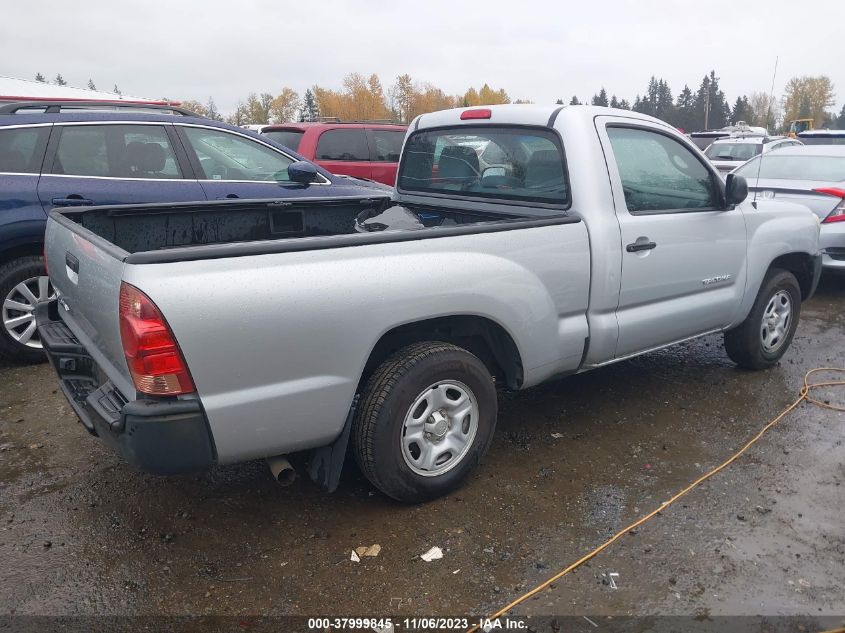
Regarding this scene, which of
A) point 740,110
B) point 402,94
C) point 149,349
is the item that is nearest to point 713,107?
point 740,110

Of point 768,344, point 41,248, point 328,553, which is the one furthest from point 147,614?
point 768,344

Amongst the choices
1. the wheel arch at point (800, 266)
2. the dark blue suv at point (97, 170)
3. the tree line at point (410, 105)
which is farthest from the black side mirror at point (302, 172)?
the tree line at point (410, 105)

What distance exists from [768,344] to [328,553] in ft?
12.2

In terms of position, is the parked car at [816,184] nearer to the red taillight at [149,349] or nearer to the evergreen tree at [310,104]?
the red taillight at [149,349]

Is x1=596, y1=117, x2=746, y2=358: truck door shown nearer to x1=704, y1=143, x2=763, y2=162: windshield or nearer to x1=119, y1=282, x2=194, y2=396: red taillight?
x1=119, y1=282, x2=194, y2=396: red taillight

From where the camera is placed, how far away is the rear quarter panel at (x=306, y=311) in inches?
93.4

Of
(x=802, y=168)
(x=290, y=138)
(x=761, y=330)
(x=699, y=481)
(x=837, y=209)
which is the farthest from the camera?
(x=290, y=138)

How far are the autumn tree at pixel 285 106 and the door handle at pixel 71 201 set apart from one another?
8575 cm

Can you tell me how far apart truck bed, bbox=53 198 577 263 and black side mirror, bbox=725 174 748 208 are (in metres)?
1.39

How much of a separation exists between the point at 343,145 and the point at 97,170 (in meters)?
4.76

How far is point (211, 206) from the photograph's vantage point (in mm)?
4000

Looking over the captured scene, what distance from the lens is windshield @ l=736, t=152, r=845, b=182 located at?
7.75 meters

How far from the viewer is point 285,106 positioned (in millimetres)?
90688

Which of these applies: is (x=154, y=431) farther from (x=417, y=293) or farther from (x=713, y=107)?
(x=713, y=107)
